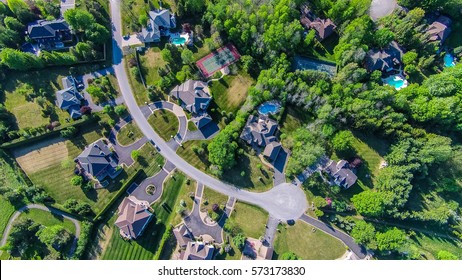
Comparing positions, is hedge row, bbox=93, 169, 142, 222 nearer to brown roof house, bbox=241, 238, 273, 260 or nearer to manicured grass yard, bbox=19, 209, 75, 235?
manicured grass yard, bbox=19, 209, 75, 235

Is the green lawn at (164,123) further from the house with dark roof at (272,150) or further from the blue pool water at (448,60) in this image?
the blue pool water at (448,60)

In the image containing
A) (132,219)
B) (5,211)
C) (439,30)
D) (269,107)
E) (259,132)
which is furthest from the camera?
(439,30)

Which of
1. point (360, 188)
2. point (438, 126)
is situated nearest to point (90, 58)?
point (360, 188)

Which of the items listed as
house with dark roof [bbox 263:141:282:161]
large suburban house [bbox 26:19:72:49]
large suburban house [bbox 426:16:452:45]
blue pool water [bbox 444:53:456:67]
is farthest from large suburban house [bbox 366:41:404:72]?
large suburban house [bbox 26:19:72:49]

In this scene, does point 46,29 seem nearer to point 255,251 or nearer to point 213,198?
point 213,198

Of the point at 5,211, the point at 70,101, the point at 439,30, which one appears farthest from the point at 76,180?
the point at 439,30
